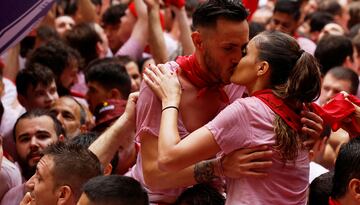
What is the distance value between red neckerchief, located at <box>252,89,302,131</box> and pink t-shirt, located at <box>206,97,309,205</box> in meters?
0.02

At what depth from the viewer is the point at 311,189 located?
15.2ft

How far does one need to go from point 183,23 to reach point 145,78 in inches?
106

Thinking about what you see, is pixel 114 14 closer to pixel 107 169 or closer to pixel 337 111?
pixel 107 169

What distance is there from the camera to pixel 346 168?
13.6ft

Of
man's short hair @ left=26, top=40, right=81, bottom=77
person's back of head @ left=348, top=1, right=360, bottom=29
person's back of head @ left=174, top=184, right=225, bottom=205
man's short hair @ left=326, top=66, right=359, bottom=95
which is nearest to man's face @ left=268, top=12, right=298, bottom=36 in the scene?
man's short hair @ left=326, top=66, right=359, bottom=95

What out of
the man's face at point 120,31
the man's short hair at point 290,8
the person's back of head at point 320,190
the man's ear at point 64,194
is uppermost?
the man's ear at point 64,194

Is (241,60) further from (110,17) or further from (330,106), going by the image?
(110,17)

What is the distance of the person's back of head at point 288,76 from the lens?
402 cm

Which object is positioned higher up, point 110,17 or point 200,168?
point 200,168

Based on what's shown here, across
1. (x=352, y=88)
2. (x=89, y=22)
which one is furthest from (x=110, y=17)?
(x=352, y=88)

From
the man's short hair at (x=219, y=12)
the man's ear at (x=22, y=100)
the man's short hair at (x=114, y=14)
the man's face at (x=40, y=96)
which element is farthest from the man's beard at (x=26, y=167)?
the man's short hair at (x=114, y=14)

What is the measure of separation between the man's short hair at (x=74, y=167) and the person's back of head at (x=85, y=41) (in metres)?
4.08

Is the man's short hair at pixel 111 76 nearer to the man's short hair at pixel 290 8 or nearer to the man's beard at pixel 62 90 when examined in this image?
the man's beard at pixel 62 90

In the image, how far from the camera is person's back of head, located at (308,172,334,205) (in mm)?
4559
